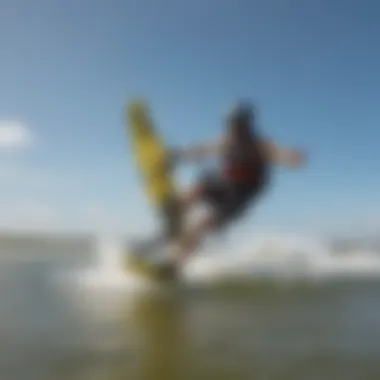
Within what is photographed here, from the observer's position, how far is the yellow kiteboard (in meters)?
10.7

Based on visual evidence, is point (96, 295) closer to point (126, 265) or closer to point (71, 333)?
point (126, 265)

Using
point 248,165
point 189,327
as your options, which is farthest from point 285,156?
point 189,327

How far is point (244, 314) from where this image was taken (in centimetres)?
781

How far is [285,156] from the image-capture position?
8797mm

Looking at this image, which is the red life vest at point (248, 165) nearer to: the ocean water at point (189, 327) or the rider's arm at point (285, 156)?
the rider's arm at point (285, 156)

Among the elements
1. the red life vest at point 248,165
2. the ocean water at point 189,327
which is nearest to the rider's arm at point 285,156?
the red life vest at point 248,165

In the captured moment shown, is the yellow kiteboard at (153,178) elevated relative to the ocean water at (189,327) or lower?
elevated

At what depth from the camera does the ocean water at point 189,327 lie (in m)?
5.20

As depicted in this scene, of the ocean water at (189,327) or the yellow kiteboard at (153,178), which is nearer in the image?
the ocean water at (189,327)

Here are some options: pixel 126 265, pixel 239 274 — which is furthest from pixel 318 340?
pixel 239 274

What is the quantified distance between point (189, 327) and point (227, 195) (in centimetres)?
266

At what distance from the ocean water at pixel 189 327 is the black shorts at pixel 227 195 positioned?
100cm

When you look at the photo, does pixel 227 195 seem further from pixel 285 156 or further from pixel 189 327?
pixel 189 327

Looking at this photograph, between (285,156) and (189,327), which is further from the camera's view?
(285,156)
